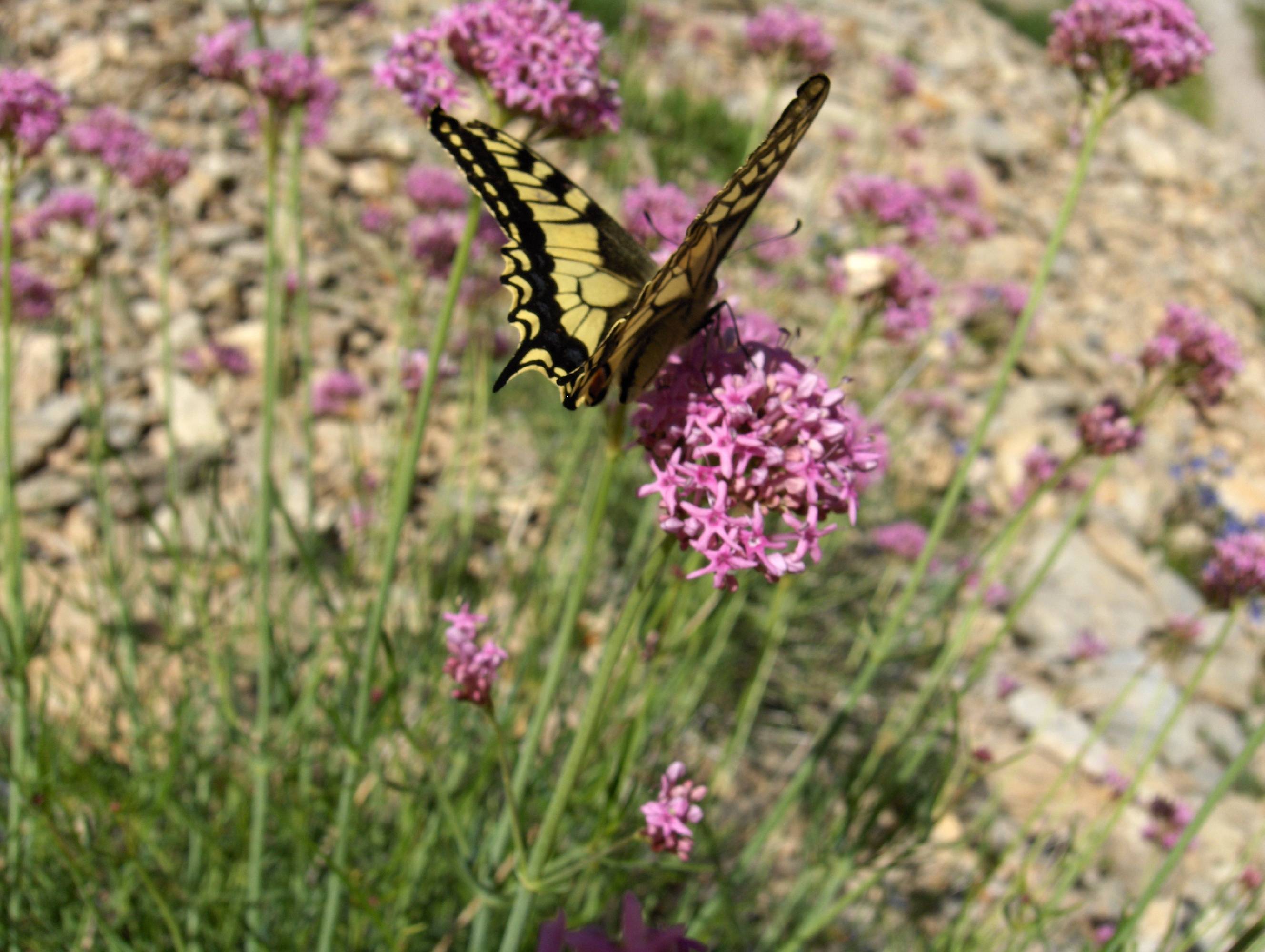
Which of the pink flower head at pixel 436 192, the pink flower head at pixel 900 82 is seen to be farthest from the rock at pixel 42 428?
the pink flower head at pixel 900 82

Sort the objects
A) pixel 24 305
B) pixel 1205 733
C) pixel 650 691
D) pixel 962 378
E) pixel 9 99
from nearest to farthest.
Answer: pixel 650 691, pixel 9 99, pixel 24 305, pixel 1205 733, pixel 962 378

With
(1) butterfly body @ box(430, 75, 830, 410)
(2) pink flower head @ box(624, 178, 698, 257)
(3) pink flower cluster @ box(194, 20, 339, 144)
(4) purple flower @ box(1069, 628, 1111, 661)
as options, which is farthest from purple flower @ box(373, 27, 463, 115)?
(4) purple flower @ box(1069, 628, 1111, 661)

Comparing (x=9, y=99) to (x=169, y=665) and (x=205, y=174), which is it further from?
(x=205, y=174)

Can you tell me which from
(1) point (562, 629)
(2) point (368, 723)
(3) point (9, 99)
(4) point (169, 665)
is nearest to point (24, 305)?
(3) point (9, 99)

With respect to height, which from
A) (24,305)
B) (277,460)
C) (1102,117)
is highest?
(1102,117)

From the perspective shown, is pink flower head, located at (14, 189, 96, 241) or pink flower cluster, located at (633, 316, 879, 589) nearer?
pink flower cluster, located at (633, 316, 879, 589)

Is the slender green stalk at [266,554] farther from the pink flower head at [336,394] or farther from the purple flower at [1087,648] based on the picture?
the purple flower at [1087,648]

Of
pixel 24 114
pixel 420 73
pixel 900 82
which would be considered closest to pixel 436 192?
pixel 420 73

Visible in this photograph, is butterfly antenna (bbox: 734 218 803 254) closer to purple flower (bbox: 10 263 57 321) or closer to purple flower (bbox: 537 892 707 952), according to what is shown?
purple flower (bbox: 537 892 707 952)
